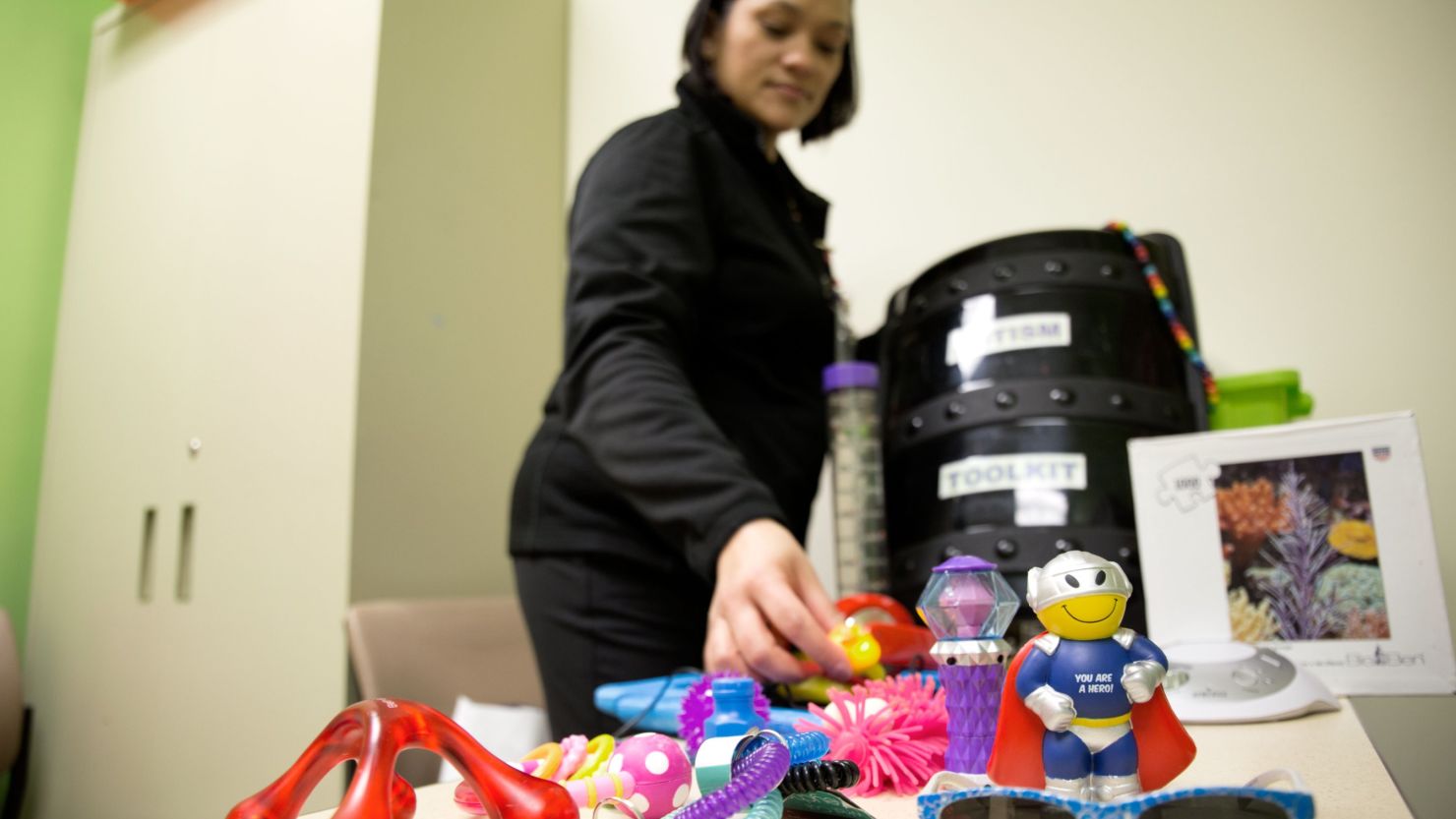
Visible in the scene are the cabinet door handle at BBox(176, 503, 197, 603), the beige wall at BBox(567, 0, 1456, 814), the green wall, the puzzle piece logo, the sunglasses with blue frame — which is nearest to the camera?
the sunglasses with blue frame

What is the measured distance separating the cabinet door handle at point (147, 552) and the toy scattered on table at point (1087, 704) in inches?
64.6

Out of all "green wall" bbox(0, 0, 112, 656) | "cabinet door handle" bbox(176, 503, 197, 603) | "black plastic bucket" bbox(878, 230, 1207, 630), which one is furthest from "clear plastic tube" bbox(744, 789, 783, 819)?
"green wall" bbox(0, 0, 112, 656)

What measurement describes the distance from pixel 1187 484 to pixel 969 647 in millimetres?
336

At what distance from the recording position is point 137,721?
1524 millimetres

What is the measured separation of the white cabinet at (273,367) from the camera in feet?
4.52

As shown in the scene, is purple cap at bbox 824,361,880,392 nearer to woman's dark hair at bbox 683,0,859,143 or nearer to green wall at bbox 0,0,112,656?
woman's dark hair at bbox 683,0,859,143

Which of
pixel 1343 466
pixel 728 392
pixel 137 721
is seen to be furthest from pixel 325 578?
pixel 1343 466

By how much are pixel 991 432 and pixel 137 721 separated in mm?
1508

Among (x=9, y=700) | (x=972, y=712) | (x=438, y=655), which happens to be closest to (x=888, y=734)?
(x=972, y=712)

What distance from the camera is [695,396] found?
2.15 feet

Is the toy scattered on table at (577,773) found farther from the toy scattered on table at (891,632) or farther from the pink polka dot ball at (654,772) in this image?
the toy scattered on table at (891,632)

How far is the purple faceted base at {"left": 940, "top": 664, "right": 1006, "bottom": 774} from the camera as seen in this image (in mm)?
367

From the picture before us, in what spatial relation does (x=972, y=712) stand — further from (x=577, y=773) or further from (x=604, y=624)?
(x=604, y=624)

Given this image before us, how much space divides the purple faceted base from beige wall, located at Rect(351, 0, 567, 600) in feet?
3.66
